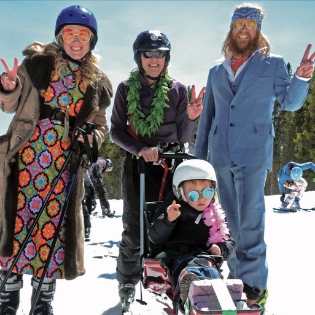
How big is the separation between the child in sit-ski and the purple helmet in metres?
1.27

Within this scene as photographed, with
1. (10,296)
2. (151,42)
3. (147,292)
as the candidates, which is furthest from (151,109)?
(147,292)

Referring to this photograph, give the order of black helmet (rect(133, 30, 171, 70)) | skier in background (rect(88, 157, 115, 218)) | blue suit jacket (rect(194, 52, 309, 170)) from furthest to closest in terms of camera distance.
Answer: skier in background (rect(88, 157, 115, 218))
blue suit jacket (rect(194, 52, 309, 170))
black helmet (rect(133, 30, 171, 70))

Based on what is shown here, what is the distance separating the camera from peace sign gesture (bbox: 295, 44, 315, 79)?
10.8 ft

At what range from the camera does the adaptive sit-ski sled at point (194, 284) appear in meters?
2.04

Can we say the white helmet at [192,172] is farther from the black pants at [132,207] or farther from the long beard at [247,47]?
the long beard at [247,47]

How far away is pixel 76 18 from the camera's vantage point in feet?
9.98

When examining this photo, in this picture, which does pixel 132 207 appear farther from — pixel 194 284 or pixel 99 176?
pixel 99 176

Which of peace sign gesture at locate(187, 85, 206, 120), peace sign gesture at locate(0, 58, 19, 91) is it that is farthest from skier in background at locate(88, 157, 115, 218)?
peace sign gesture at locate(0, 58, 19, 91)

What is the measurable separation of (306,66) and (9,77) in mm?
2241

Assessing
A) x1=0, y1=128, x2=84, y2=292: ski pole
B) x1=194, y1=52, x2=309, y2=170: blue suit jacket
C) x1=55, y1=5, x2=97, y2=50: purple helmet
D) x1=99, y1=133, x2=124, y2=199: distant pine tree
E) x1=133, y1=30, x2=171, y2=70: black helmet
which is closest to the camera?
x1=0, y1=128, x2=84, y2=292: ski pole

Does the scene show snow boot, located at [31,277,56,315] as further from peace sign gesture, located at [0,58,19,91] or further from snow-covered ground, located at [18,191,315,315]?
peace sign gesture, located at [0,58,19,91]

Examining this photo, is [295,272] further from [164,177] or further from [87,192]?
[87,192]

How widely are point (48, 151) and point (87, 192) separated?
6697 mm

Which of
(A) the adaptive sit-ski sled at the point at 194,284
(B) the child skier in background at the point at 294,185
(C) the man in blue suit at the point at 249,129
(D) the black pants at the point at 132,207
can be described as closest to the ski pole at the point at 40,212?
(A) the adaptive sit-ski sled at the point at 194,284
